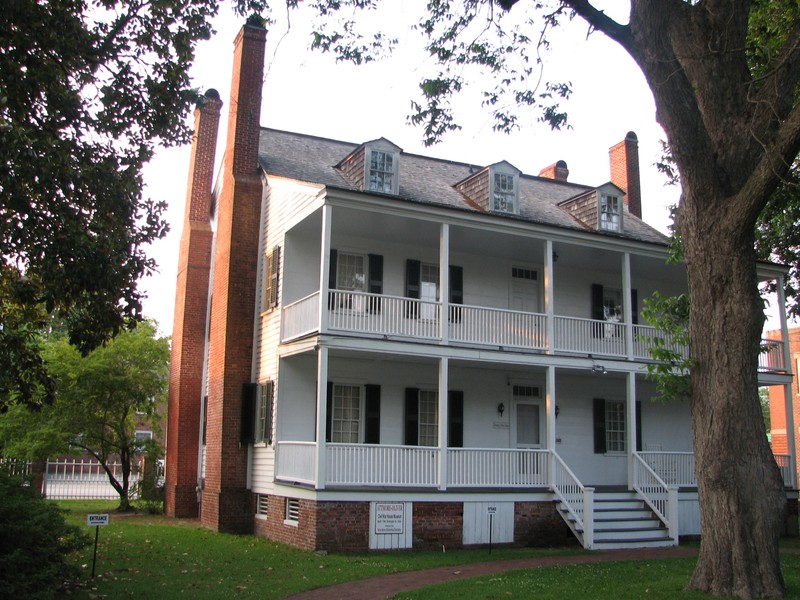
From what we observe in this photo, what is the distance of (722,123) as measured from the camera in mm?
11016

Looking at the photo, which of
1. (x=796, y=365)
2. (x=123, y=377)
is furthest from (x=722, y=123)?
(x=796, y=365)

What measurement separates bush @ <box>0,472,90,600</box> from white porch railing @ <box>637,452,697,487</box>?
13.2 metres

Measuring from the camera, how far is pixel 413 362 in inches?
752

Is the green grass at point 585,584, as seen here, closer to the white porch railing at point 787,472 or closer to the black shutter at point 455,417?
the black shutter at point 455,417

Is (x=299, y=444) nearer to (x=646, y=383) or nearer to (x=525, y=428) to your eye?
(x=525, y=428)

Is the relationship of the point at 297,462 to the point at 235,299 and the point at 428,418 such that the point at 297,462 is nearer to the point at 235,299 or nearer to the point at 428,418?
the point at 428,418

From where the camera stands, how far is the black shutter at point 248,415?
19266mm

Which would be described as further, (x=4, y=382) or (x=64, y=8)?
(x=4, y=382)

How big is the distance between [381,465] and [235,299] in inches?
245

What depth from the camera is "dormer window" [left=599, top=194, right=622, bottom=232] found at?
21438mm

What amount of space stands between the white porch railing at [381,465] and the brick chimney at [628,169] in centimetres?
1336

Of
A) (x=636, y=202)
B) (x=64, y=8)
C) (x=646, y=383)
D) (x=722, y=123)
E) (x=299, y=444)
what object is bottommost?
(x=299, y=444)

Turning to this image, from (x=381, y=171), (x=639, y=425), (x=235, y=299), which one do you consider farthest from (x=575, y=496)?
(x=235, y=299)

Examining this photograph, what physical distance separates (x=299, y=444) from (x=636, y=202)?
49.2 ft
